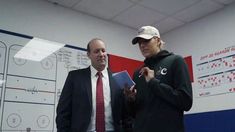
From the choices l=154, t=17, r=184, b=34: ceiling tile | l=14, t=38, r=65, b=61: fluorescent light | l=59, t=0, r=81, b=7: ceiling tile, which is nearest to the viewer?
l=14, t=38, r=65, b=61: fluorescent light

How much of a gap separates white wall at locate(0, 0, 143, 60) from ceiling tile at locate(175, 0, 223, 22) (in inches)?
33.8

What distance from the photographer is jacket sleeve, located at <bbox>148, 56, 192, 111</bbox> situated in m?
1.42

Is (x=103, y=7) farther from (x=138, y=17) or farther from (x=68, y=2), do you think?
(x=138, y=17)

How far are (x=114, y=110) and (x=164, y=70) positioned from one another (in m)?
0.46

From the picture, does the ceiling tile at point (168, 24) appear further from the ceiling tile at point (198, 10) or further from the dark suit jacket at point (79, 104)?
the dark suit jacket at point (79, 104)

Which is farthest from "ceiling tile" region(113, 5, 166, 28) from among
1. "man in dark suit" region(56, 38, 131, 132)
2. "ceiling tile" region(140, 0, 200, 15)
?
"man in dark suit" region(56, 38, 131, 132)

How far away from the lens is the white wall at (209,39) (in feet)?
10.2

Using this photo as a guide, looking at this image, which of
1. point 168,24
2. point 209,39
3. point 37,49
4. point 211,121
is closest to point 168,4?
point 168,24

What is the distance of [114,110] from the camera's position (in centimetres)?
175

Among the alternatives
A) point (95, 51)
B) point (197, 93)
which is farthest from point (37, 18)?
point (197, 93)

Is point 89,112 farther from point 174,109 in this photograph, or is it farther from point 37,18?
point 37,18

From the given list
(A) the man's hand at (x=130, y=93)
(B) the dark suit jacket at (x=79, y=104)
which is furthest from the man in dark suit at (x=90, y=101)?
(A) the man's hand at (x=130, y=93)

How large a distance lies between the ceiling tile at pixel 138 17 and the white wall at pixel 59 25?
0.15 meters

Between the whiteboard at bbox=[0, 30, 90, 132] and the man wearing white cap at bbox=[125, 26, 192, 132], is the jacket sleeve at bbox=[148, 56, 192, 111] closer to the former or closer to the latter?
the man wearing white cap at bbox=[125, 26, 192, 132]
